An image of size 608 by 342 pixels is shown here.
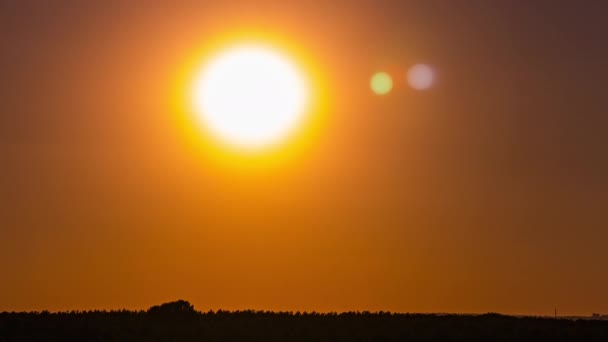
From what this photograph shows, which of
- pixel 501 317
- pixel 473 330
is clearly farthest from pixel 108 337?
pixel 501 317

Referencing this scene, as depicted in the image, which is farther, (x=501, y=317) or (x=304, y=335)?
(x=501, y=317)

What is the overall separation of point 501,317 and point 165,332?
24.2 metres

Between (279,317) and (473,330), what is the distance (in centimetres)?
1430

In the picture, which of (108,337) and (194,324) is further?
(194,324)

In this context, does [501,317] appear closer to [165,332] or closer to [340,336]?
[340,336]

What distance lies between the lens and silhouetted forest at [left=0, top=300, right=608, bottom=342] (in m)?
63.6

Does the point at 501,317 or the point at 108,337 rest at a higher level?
the point at 501,317

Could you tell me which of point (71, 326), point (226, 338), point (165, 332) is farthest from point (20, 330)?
point (226, 338)

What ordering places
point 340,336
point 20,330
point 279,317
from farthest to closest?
1. point 279,317
2. point 20,330
3. point 340,336

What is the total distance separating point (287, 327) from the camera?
6688 centimetres

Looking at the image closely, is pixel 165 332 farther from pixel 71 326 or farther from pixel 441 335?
pixel 441 335

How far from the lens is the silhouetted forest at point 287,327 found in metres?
63.6

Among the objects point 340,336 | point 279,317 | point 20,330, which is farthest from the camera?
point 279,317

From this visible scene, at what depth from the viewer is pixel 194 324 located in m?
68.7
